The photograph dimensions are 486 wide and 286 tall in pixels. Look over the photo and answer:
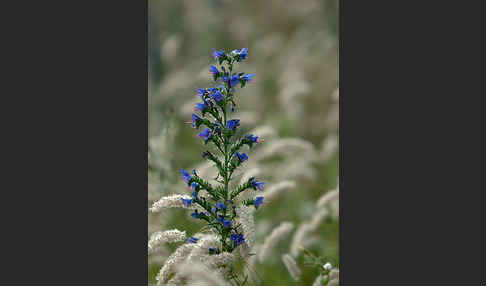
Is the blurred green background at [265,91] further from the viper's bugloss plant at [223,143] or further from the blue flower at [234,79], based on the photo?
the blue flower at [234,79]

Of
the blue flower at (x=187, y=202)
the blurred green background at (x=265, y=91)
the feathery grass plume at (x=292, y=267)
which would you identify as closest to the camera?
the blue flower at (x=187, y=202)

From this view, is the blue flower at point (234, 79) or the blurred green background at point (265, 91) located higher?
the blurred green background at point (265, 91)

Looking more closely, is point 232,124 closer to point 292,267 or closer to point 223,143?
point 223,143

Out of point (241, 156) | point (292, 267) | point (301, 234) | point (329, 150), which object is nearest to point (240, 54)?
point (241, 156)

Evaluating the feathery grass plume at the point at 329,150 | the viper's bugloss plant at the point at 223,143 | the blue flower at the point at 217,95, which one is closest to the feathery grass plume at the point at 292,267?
the viper's bugloss plant at the point at 223,143

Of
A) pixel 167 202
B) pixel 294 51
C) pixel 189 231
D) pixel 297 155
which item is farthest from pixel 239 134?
pixel 294 51

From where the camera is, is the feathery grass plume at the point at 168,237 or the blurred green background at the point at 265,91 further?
the blurred green background at the point at 265,91
